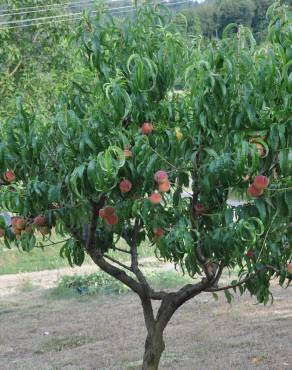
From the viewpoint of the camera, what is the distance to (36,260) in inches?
605

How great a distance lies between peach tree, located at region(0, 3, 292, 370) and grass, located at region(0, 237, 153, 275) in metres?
9.64

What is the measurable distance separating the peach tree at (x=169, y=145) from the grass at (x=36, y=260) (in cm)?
964

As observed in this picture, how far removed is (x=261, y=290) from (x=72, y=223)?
1.20 meters

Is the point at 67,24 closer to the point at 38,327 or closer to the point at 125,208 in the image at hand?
the point at 38,327

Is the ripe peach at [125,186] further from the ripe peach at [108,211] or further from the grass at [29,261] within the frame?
the grass at [29,261]

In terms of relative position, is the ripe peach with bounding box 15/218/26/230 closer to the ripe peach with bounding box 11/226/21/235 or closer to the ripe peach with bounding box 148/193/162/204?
the ripe peach with bounding box 11/226/21/235

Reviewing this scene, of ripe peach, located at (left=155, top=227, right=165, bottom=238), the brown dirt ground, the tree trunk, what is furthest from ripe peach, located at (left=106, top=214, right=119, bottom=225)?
the brown dirt ground

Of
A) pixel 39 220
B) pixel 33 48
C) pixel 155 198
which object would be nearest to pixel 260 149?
pixel 155 198

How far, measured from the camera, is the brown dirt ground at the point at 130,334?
6.33 metres

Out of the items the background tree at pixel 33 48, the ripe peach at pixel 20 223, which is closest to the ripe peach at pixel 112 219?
the ripe peach at pixel 20 223

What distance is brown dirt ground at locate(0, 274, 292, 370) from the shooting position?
20.8ft

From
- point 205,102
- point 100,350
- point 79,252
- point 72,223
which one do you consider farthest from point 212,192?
point 100,350

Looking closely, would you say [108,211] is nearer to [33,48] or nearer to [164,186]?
[164,186]

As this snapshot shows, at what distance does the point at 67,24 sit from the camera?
1261 cm
